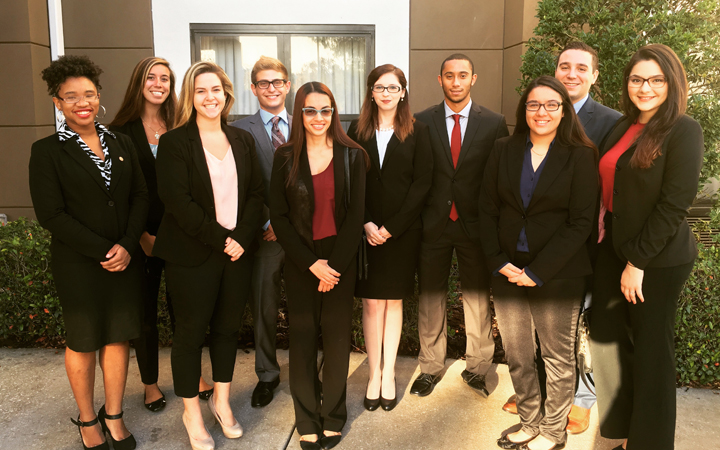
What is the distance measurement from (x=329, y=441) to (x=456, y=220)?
1730mm

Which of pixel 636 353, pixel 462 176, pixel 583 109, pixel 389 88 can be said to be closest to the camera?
pixel 636 353

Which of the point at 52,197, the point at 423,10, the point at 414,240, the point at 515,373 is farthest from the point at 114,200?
the point at 423,10

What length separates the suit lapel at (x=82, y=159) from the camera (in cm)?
292

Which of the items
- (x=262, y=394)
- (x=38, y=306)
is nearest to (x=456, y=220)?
(x=262, y=394)

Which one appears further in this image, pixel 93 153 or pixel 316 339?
pixel 316 339

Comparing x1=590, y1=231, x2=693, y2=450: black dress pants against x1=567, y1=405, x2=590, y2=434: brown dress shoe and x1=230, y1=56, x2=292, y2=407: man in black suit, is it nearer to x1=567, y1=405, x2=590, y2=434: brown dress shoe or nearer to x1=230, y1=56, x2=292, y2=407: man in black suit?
x1=567, y1=405, x2=590, y2=434: brown dress shoe

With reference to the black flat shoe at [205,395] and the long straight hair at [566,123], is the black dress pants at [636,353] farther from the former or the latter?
the black flat shoe at [205,395]

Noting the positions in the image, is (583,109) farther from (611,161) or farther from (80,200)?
(80,200)

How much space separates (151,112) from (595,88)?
3802mm

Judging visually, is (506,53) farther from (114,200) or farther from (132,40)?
(114,200)

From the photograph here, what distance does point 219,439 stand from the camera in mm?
3297

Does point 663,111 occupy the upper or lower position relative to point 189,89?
lower

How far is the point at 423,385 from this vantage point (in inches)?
152

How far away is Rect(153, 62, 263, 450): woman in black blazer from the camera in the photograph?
3.03 m
